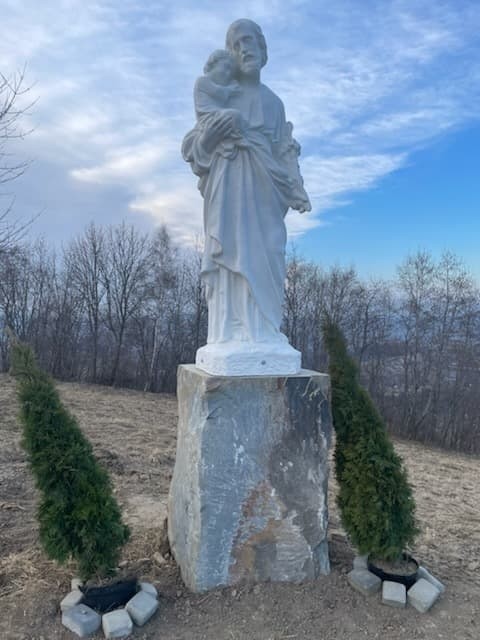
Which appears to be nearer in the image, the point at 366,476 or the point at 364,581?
the point at 364,581

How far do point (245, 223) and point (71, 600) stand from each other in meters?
2.52

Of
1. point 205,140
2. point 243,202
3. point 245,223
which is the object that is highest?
point 205,140

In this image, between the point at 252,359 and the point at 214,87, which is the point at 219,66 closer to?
the point at 214,87

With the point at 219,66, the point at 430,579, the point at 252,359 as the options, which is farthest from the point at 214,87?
the point at 430,579

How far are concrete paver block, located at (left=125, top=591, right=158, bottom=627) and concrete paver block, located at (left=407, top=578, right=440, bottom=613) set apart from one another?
1557 mm

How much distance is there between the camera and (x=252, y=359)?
10.2 feet

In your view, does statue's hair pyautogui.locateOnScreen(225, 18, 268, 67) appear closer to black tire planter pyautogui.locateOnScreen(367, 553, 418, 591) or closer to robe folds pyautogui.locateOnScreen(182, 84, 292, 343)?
robe folds pyautogui.locateOnScreen(182, 84, 292, 343)

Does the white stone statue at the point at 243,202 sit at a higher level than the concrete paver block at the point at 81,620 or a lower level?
higher

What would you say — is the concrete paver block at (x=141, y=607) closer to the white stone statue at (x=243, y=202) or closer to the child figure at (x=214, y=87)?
the white stone statue at (x=243, y=202)

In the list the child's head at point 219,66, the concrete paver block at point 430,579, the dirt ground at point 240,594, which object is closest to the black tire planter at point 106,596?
the dirt ground at point 240,594

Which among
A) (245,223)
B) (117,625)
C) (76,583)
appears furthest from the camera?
(245,223)

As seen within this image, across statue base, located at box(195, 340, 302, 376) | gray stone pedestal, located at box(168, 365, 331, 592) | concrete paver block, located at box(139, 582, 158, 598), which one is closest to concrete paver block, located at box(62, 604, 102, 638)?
concrete paver block, located at box(139, 582, 158, 598)

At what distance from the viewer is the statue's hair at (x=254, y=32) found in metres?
3.27

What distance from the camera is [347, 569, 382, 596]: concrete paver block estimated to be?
9.98 ft
